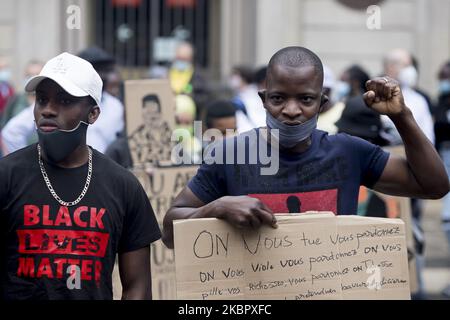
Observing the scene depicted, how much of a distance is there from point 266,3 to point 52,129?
12.5 meters

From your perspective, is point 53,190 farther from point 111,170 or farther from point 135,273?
point 135,273

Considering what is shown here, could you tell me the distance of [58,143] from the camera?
410 cm

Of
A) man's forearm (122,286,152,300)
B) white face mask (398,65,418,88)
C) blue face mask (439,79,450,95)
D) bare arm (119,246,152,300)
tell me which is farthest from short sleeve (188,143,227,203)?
blue face mask (439,79,450,95)

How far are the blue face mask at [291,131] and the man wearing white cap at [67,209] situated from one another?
55 cm

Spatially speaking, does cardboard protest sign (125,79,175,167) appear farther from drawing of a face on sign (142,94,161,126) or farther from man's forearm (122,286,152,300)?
man's forearm (122,286,152,300)

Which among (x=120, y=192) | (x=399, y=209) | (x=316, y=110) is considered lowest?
(x=399, y=209)

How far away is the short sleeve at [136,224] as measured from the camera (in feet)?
14.0

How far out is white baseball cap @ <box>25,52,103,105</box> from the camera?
413 centimetres

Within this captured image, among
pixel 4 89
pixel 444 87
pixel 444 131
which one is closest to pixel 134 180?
pixel 444 131

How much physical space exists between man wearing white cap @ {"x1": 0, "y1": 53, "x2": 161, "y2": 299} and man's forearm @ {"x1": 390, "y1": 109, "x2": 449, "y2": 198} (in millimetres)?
985

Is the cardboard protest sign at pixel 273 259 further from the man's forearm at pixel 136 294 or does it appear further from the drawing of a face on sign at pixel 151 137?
the drawing of a face on sign at pixel 151 137

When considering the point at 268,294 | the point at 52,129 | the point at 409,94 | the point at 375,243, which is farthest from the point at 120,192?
the point at 409,94

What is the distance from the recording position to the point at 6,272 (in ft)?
13.3
